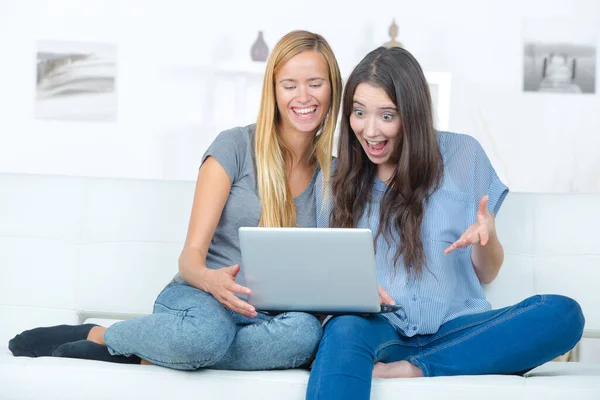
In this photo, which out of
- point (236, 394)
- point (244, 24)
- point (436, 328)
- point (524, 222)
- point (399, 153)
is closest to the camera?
point (236, 394)

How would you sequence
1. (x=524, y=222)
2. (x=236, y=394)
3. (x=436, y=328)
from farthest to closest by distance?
(x=524, y=222)
(x=436, y=328)
(x=236, y=394)

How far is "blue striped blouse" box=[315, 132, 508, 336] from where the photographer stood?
220 centimetres

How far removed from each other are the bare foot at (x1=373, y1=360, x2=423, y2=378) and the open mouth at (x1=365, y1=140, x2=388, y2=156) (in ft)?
1.81

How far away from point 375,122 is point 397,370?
63 cm

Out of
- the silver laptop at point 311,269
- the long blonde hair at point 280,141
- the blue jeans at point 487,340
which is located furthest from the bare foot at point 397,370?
the long blonde hair at point 280,141

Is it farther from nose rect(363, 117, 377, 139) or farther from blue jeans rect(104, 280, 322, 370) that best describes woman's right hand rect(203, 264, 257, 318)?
nose rect(363, 117, 377, 139)

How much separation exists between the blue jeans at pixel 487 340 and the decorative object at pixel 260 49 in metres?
2.61

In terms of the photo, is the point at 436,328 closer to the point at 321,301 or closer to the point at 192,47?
the point at 321,301

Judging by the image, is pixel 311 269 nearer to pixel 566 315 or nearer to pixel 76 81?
pixel 566 315

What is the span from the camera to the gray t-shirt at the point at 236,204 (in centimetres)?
237

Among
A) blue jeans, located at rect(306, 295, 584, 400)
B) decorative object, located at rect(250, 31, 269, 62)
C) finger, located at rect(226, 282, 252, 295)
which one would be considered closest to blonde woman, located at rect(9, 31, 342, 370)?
finger, located at rect(226, 282, 252, 295)

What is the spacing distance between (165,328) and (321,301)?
35cm

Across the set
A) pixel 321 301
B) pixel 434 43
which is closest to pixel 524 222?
pixel 321 301

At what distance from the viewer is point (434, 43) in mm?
4555
